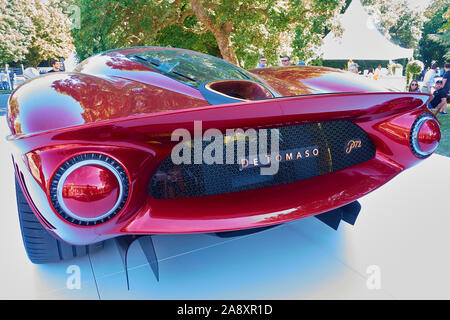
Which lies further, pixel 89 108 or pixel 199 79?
pixel 199 79

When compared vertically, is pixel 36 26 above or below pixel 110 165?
above

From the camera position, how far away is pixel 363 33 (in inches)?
558

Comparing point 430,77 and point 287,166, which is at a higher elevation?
point 430,77

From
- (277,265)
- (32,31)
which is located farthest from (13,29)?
(277,265)

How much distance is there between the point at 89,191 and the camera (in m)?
1.08

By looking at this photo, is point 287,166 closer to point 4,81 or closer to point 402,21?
point 4,81

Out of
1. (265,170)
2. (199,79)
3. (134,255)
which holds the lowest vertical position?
(134,255)

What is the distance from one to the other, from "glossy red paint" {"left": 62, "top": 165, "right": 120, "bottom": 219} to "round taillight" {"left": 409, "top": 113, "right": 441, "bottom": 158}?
1488 mm

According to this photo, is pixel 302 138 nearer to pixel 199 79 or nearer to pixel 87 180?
pixel 199 79

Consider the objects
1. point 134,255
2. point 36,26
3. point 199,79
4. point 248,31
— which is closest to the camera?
point 199,79

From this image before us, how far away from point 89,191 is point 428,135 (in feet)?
5.33

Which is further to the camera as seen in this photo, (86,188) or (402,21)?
(402,21)

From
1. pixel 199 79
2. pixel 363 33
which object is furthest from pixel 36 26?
pixel 199 79

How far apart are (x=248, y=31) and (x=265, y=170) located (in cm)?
760
